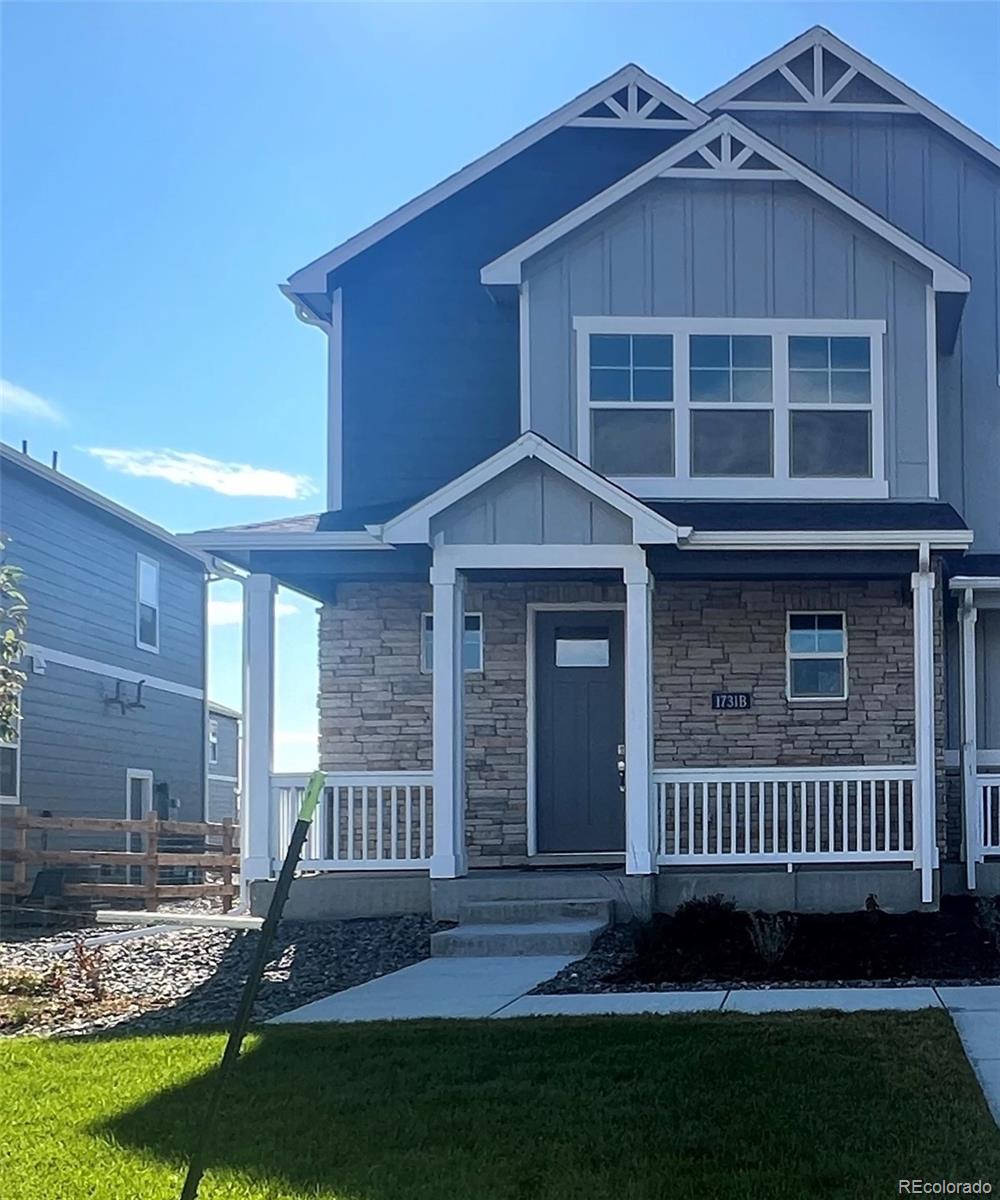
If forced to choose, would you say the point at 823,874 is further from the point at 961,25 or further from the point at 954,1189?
the point at 961,25

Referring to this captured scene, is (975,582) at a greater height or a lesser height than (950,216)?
lesser

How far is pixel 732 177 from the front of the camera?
11.9 m

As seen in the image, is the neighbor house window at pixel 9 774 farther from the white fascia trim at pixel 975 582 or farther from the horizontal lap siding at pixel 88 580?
the white fascia trim at pixel 975 582

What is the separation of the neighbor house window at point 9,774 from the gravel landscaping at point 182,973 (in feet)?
16.2

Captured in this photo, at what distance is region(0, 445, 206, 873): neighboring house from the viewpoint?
16953 mm

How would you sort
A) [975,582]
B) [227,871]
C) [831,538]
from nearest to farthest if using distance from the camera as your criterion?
[831,538] < [975,582] < [227,871]

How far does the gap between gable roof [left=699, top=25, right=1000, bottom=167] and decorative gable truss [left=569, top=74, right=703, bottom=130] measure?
0.42 m

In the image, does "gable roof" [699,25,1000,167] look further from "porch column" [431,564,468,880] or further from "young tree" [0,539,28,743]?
"young tree" [0,539,28,743]

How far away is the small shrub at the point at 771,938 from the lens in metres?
8.61

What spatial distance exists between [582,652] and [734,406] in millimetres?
2606

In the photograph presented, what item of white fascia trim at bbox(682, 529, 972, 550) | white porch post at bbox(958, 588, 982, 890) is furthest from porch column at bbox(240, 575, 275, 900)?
white porch post at bbox(958, 588, 982, 890)

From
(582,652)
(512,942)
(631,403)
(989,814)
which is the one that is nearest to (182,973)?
(512,942)

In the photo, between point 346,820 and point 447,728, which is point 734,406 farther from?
point 346,820

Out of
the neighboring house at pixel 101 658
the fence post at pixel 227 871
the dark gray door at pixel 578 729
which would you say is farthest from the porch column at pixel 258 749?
the neighboring house at pixel 101 658
